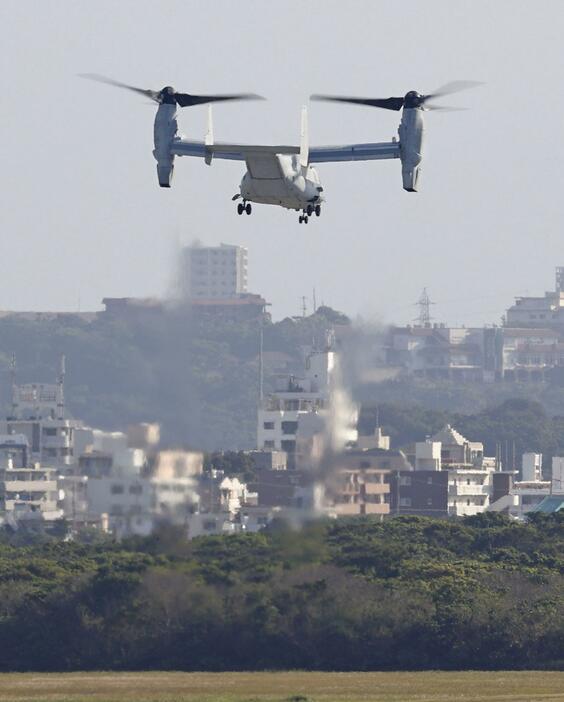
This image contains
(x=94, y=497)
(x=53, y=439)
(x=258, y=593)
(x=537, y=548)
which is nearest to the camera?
(x=258, y=593)

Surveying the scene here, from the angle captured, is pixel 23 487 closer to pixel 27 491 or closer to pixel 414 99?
pixel 27 491

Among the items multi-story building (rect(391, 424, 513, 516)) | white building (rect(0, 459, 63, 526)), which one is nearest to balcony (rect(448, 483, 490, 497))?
multi-story building (rect(391, 424, 513, 516))

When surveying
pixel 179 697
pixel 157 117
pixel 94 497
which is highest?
A: pixel 157 117

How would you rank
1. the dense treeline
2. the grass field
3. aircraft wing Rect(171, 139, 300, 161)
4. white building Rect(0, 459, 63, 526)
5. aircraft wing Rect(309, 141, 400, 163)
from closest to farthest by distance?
aircraft wing Rect(171, 139, 300, 161) → aircraft wing Rect(309, 141, 400, 163) → the grass field → the dense treeline → white building Rect(0, 459, 63, 526)

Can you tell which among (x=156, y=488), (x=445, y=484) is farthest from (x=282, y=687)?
(x=445, y=484)

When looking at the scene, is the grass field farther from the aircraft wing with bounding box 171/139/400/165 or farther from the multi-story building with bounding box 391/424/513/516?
the multi-story building with bounding box 391/424/513/516

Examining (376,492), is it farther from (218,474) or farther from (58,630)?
(58,630)

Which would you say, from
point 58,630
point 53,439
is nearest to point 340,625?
point 58,630
